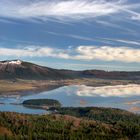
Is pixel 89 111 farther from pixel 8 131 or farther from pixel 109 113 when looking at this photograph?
pixel 8 131

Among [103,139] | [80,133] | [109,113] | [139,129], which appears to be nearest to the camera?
[103,139]

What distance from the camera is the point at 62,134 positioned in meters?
97.8

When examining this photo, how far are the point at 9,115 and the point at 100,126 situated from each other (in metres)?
28.2

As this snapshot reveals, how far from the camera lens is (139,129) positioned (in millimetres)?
109812

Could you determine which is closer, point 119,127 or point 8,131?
point 8,131

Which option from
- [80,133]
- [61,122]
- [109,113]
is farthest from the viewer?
[109,113]

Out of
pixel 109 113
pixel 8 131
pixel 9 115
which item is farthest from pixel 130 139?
pixel 109 113

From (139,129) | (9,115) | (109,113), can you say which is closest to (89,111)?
(109,113)

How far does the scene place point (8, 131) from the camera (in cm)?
10525

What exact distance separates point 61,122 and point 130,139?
2485cm

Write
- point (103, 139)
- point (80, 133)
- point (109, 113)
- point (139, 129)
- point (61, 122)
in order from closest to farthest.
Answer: point (103, 139)
point (80, 133)
point (139, 129)
point (61, 122)
point (109, 113)

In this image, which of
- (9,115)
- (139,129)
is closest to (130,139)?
(139,129)

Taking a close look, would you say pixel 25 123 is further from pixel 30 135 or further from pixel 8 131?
pixel 30 135

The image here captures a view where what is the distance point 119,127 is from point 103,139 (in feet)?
71.9
